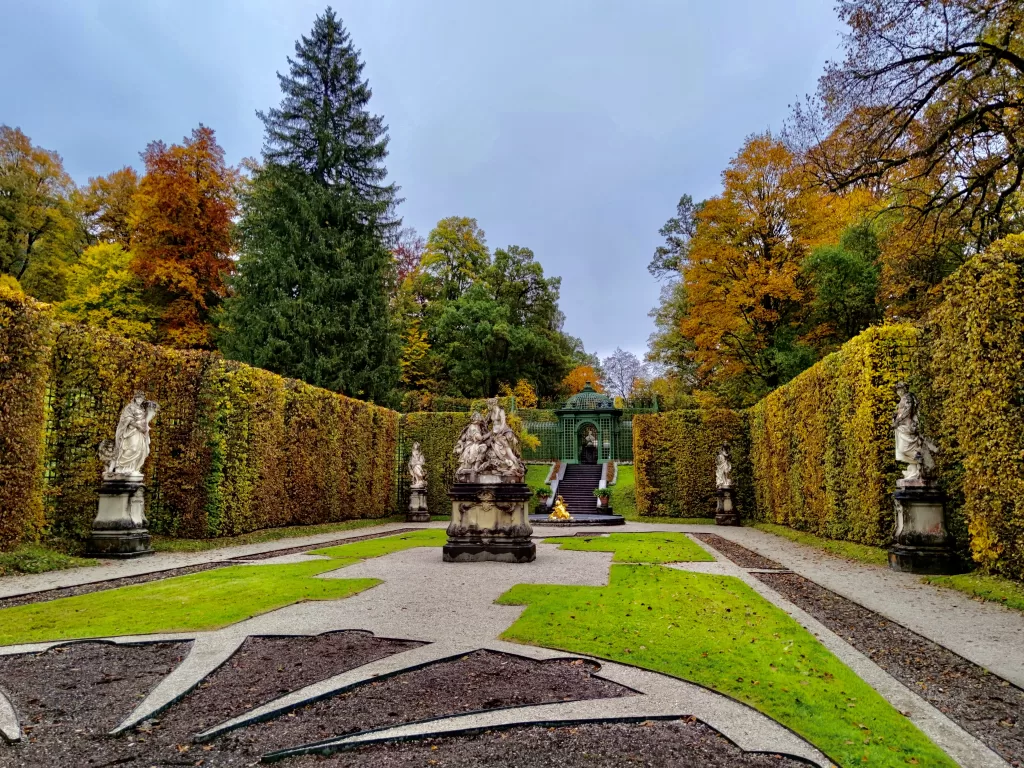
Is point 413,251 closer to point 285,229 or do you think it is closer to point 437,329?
point 437,329

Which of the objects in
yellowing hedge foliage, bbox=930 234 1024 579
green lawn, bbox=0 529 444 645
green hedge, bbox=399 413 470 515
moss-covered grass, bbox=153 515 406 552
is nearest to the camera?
green lawn, bbox=0 529 444 645

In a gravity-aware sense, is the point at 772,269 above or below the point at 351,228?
below

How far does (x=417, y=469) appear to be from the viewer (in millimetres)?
23141

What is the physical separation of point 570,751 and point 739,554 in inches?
418

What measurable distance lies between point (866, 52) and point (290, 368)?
21.8 meters

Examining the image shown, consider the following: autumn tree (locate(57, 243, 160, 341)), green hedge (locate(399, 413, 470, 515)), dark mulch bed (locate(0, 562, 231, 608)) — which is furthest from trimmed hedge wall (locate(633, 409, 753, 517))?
autumn tree (locate(57, 243, 160, 341))

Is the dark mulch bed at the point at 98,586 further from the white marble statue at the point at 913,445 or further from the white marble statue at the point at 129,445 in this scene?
Result: the white marble statue at the point at 913,445

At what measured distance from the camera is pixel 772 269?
2217 cm

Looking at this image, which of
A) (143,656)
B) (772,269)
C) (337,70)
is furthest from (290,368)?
(143,656)

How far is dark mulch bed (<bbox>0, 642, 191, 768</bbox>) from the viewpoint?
3.00m

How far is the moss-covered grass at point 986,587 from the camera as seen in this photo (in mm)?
6930

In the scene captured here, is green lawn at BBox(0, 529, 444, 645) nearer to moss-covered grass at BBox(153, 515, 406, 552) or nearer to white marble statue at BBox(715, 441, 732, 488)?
moss-covered grass at BBox(153, 515, 406, 552)

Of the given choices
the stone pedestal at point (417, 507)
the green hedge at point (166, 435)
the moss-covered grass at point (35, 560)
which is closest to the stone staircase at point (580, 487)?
the stone pedestal at point (417, 507)

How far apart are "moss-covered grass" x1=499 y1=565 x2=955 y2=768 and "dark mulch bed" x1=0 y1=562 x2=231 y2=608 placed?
5.49m
